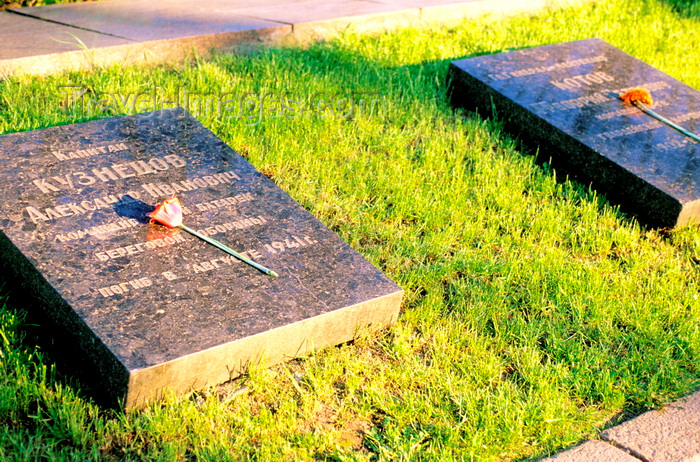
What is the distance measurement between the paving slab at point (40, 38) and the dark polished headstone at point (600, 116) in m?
2.02

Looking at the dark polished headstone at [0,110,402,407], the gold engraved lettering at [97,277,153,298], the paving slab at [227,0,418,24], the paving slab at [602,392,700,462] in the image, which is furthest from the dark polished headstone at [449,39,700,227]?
the gold engraved lettering at [97,277,153,298]

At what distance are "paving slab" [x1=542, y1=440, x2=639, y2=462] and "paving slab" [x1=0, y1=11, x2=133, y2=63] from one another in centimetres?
321

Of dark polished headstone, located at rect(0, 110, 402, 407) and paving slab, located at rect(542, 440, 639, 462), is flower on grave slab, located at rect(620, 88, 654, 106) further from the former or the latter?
paving slab, located at rect(542, 440, 639, 462)

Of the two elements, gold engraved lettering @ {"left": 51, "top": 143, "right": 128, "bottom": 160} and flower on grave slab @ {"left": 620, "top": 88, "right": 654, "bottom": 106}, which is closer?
gold engraved lettering @ {"left": 51, "top": 143, "right": 128, "bottom": 160}

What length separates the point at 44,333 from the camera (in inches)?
96.1

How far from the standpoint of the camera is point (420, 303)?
2.85m

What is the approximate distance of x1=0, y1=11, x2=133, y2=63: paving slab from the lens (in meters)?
4.05

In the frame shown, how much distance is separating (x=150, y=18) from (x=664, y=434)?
3.74m

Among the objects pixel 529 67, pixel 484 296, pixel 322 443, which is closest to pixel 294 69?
pixel 529 67

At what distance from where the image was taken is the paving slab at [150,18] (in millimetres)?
4492

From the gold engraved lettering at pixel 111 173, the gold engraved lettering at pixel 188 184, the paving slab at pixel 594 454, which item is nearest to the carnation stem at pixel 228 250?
the gold engraved lettering at pixel 188 184

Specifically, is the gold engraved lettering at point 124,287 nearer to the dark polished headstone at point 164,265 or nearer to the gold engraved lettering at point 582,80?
the dark polished headstone at point 164,265

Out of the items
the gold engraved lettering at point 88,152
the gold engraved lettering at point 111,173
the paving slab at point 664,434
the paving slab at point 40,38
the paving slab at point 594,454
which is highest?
the paving slab at point 40,38

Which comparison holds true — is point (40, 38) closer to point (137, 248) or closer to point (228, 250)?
point (137, 248)
